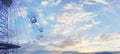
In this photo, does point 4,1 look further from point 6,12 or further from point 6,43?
point 6,43

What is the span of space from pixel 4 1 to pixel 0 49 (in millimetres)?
19109

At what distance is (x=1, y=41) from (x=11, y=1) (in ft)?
47.9

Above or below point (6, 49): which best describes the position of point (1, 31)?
above

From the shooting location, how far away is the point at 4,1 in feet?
310

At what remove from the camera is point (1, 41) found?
96312 mm

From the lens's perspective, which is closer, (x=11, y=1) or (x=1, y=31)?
(x=11, y=1)

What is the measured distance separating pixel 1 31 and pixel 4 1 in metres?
12.7

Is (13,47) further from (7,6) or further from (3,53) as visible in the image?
(7,6)

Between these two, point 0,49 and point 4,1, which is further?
point 0,49

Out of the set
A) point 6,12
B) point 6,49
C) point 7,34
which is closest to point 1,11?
point 6,12

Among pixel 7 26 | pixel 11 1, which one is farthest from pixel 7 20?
pixel 11 1

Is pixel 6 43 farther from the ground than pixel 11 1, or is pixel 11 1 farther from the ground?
pixel 11 1

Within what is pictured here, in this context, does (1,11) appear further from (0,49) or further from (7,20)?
(0,49)

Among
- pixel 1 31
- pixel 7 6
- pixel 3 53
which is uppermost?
pixel 7 6
